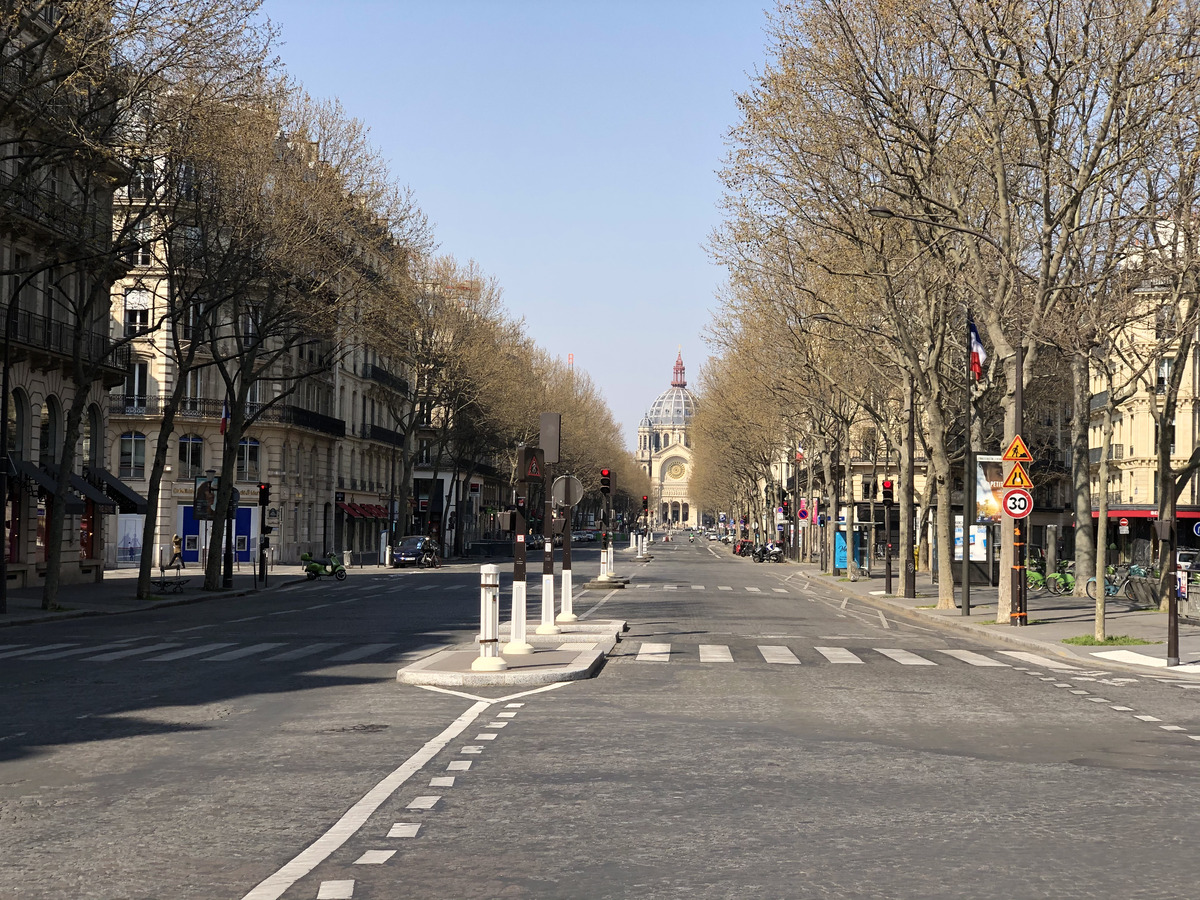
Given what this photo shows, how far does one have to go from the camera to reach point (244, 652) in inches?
807

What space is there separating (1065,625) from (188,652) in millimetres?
17286

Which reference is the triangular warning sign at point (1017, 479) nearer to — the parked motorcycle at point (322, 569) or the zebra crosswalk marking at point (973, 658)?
the zebra crosswalk marking at point (973, 658)

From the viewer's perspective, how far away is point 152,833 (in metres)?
7.77

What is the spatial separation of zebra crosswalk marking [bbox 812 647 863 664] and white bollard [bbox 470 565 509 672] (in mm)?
5414

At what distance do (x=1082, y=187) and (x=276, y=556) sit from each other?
50580 millimetres

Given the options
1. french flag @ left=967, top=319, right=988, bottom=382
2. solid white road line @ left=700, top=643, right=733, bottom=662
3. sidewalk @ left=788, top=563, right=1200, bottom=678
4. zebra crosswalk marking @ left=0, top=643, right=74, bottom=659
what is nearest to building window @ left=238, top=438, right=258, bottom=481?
sidewalk @ left=788, top=563, right=1200, bottom=678

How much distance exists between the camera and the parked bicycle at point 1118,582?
37219 millimetres

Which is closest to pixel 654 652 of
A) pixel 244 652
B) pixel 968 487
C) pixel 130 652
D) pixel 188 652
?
pixel 244 652

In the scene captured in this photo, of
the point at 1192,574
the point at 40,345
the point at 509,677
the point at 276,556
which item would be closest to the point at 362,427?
the point at 276,556

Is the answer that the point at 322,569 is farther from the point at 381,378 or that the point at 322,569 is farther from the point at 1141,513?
the point at 1141,513

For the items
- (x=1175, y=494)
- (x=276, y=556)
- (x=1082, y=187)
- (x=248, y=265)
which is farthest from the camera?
(x=276, y=556)

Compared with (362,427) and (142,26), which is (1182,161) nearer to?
(142,26)

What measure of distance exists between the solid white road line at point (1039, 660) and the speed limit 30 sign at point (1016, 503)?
439 cm

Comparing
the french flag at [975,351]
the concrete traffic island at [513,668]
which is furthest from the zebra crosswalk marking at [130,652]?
the french flag at [975,351]
